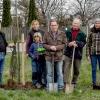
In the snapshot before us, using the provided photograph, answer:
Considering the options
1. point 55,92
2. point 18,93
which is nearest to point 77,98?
point 55,92

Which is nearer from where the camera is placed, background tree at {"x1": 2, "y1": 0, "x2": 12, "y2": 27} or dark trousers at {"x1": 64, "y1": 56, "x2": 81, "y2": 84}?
dark trousers at {"x1": 64, "y1": 56, "x2": 81, "y2": 84}

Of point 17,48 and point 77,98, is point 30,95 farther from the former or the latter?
point 17,48

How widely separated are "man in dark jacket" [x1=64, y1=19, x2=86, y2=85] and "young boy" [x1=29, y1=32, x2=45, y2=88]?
2.26 feet

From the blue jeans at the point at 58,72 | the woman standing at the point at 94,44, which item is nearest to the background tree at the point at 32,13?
the woman standing at the point at 94,44

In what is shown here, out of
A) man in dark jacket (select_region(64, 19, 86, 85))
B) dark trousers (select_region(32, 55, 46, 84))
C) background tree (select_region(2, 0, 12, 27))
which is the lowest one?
dark trousers (select_region(32, 55, 46, 84))

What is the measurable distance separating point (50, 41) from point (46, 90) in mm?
1257

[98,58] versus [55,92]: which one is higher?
[98,58]

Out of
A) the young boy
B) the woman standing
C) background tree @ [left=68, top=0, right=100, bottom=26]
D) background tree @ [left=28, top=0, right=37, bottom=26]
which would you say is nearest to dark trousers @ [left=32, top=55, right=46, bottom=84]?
the young boy

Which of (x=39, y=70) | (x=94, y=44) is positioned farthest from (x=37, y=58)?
(x=94, y=44)

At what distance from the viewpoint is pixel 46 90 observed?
1062cm

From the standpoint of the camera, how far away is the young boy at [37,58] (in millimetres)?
11016

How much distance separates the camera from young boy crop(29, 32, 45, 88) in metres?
11.0

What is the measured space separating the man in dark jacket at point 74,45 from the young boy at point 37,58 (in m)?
0.69

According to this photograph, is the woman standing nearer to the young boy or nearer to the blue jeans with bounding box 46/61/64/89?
the blue jeans with bounding box 46/61/64/89
